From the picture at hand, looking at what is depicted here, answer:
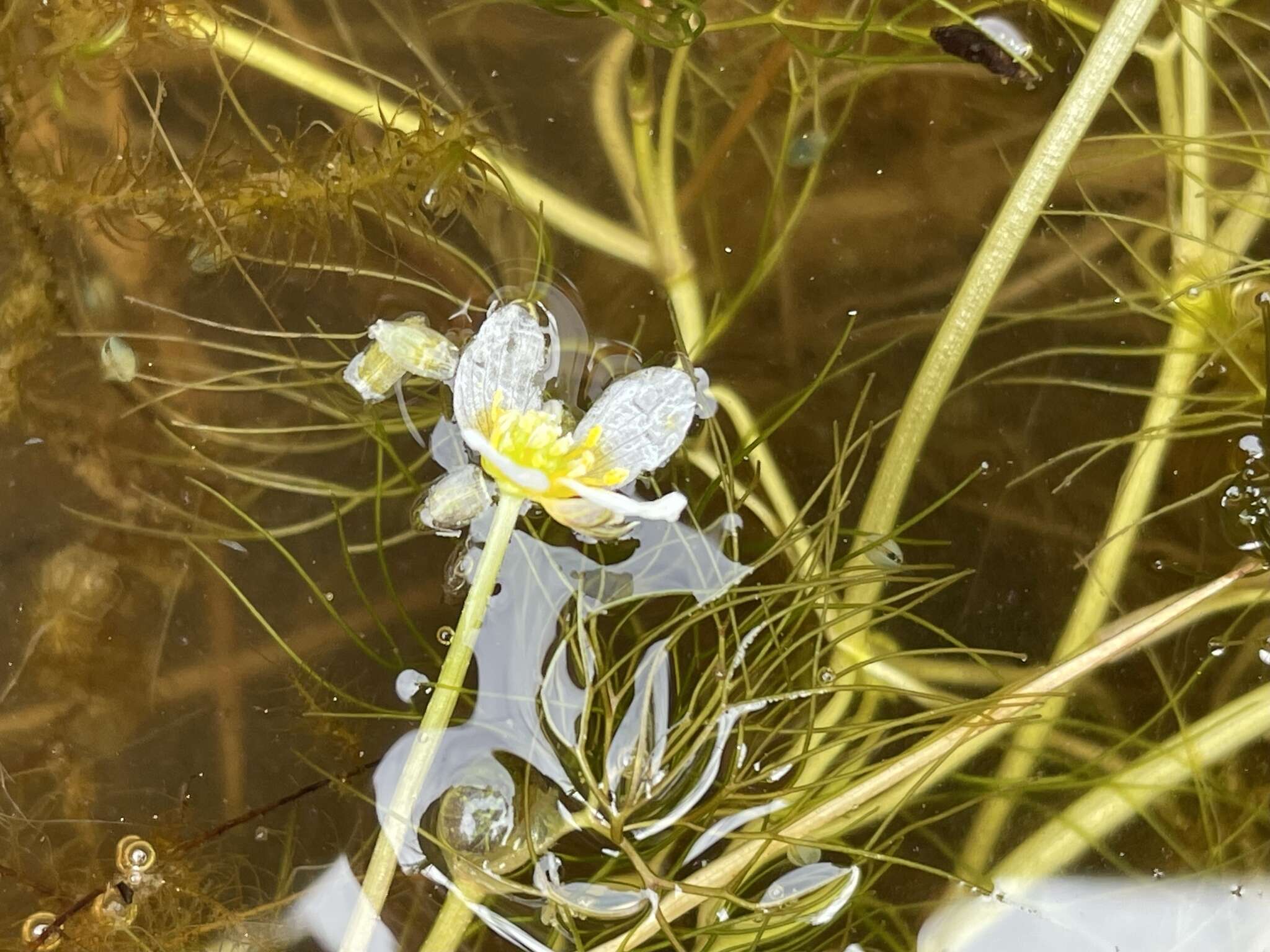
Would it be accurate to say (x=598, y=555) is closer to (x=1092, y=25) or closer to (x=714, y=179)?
(x=714, y=179)

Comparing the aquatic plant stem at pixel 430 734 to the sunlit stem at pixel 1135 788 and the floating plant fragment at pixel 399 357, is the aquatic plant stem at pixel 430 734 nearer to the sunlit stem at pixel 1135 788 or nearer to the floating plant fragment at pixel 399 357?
the floating plant fragment at pixel 399 357

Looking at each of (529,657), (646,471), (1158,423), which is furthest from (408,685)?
(1158,423)

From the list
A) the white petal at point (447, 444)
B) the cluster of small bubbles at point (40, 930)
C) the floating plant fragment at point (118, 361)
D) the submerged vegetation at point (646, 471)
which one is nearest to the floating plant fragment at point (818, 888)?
the submerged vegetation at point (646, 471)

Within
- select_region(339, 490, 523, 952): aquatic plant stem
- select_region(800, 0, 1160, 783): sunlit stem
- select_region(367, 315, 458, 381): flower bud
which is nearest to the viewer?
select_region(339, 490, 523, 952): aquatic plant stem

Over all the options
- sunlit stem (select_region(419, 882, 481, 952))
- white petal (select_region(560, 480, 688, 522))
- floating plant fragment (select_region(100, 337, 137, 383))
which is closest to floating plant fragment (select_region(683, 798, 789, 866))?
sunlit stem (select_region(419, 882, 481, 952))

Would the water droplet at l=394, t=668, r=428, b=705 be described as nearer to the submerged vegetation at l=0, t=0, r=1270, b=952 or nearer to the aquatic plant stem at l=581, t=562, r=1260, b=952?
the submerged vegetation at l=0, t=0, r=1270, b=952

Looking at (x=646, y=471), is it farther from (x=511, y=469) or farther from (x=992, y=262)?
(x=992, y=262)

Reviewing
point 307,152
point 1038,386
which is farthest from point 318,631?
point 1038,386
